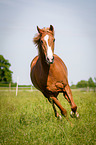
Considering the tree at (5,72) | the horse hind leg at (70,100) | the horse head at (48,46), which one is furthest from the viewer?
the tree at (5,72)

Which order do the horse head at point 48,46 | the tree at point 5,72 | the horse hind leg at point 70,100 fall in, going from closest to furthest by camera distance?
the horse head at point 48,46 < the horse hind leg at point 70,100 < the tree at point 5,72

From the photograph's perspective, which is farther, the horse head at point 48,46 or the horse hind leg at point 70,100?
the horse hind leg at point 70,100

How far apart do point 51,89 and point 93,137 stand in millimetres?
1745

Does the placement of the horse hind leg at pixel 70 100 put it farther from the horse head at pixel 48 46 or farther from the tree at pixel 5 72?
the tree at pixel 5 72

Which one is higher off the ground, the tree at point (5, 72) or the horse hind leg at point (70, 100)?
the tree at point (5, 72)

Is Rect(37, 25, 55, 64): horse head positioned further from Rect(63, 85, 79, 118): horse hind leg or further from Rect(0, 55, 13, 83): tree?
Rect(0, 55, 13, 83): tree

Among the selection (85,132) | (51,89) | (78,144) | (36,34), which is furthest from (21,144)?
(36,34)

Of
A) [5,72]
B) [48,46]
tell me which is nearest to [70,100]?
[48,46]

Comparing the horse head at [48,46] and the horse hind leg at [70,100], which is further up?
the horse head at [48,46]

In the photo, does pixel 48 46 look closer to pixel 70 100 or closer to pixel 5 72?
pixel 70 100

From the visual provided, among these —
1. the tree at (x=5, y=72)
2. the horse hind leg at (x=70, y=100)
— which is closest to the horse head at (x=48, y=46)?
the horse hind leg at (x=70, y=100)

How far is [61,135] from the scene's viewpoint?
323cm

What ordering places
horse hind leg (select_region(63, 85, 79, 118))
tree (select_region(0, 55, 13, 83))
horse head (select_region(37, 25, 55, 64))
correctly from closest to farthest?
horse head (select_region(37, 25, 55, 64)) → horse hind leg (select_region(63, 85, 79, 118)) → tree (select_region(0, 55, 13, 83))

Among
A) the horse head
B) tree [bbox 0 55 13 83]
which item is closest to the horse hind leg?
the horse head
